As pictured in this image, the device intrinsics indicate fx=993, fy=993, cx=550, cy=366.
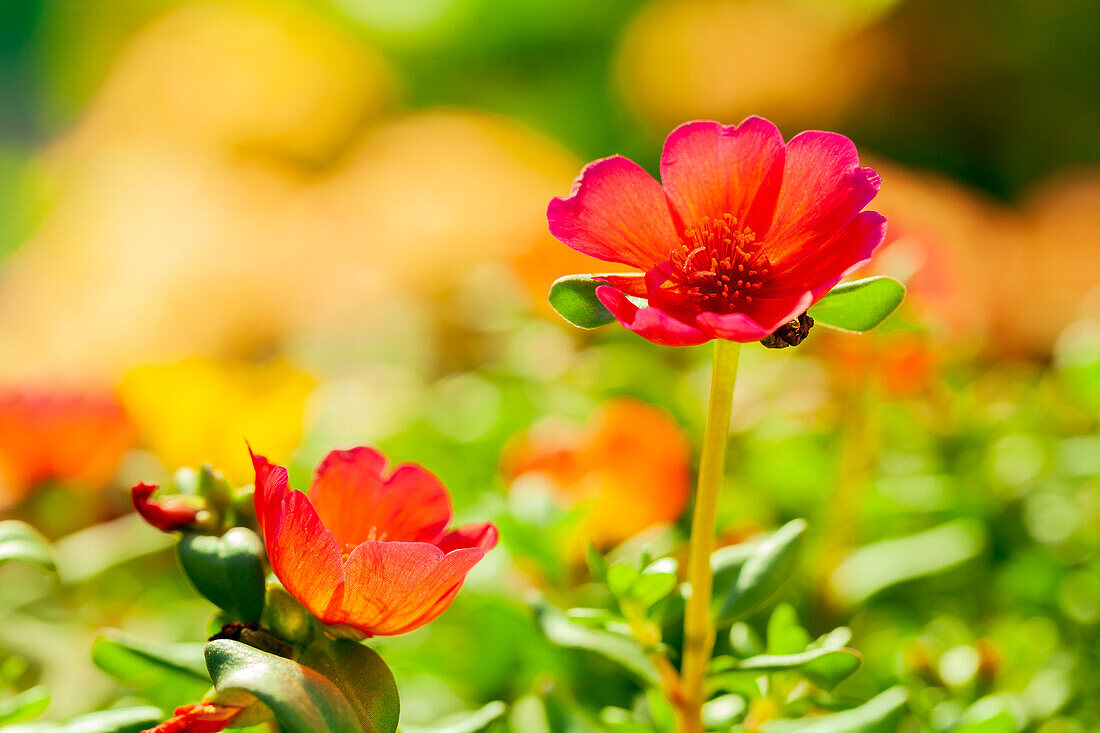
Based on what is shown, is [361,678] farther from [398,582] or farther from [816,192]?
[816,192]

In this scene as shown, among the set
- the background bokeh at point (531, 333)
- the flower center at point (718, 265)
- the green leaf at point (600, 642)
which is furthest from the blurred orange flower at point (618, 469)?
the flower center at point (718, 265)

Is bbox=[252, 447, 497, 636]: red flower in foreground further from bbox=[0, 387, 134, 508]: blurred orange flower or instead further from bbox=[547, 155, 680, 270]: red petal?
bbox=[0, 387, 134, 508]: blurred orange flower

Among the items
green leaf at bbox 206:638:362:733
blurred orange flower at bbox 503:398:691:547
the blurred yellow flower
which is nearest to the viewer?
green leaf at bbox 206:638:362:733

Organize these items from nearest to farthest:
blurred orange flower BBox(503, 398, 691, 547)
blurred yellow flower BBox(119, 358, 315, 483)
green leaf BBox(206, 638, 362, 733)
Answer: green leaf BBox(206, 638, 362, 733), blurred orange flower BBox(503, 398, 691, 547), blurred yellow flower BBox(119, 358, 315, 483)

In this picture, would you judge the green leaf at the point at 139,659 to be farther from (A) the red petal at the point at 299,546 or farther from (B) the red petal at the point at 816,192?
(B) the red petal at the point at 816,192

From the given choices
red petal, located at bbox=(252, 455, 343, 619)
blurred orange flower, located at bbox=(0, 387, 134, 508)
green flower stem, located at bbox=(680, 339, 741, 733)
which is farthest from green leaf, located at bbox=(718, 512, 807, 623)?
blurred orange flower, located at bbox=(0, 387, 134, 508)

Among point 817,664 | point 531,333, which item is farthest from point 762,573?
point 531,333
